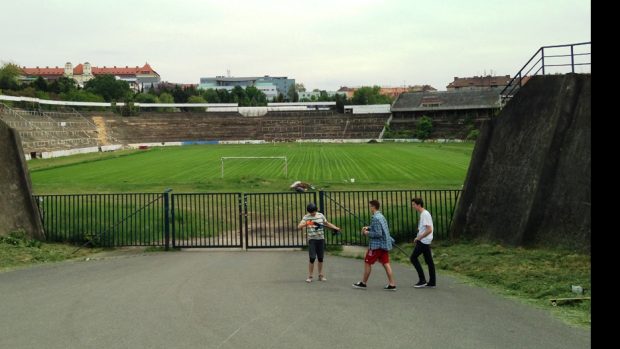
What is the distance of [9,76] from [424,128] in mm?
105551

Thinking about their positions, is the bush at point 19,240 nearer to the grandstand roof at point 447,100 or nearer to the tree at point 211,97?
the grandstand roof at point 447,100

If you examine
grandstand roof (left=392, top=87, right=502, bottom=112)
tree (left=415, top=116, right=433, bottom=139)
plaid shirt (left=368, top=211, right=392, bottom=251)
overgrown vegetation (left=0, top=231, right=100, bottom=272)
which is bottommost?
overgrown vegetation (left=0, top=231, right=100, bottom=272)

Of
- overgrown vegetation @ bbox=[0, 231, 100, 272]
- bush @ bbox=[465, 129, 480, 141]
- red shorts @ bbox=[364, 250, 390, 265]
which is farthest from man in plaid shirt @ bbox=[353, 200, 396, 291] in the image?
bush @ bbox=[465, 129, 480, 141]

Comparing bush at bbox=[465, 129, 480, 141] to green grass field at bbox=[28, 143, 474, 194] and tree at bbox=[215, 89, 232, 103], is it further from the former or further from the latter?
tree at bbox=[215, 89, 232, 103]

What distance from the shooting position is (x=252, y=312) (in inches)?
336

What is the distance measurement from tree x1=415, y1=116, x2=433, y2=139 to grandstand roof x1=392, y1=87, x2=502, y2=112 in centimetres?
910

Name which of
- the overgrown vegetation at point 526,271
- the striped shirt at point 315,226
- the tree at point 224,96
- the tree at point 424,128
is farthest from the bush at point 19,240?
the tree at point 224,96

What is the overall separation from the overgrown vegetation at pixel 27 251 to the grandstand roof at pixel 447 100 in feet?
289

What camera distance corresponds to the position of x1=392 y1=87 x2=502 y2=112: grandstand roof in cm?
9806

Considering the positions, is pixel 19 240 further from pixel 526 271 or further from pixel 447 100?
pixel 447 100

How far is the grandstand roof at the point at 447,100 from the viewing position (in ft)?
322

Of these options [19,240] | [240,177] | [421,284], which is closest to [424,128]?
[240,177]

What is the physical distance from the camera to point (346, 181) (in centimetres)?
3131
